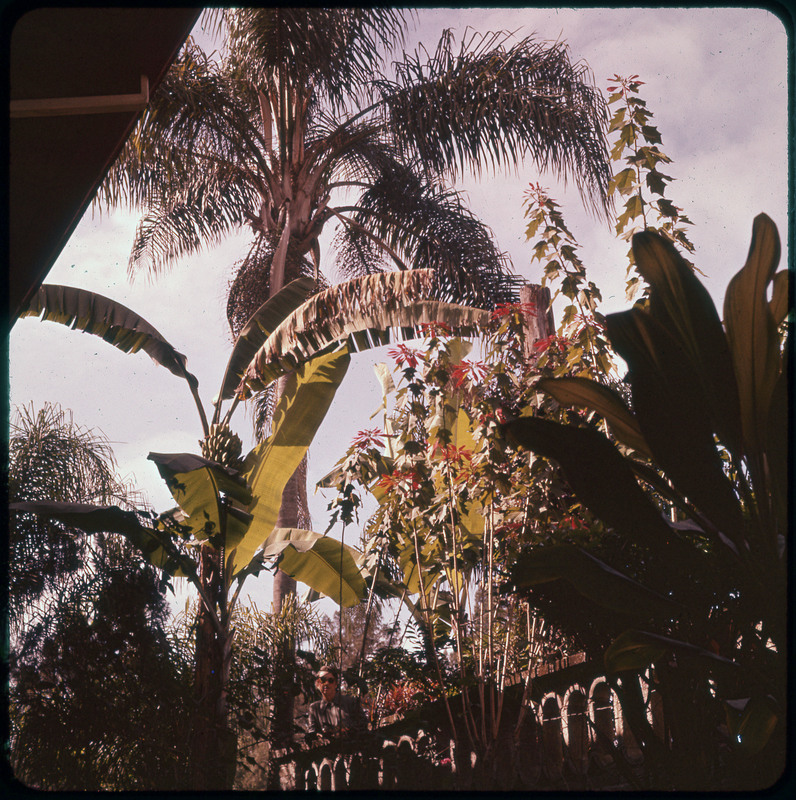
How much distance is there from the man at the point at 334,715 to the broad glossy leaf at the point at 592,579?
1.15m

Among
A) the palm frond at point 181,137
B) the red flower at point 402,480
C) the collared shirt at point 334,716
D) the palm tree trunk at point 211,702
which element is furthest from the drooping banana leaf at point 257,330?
the palm frond at point 181,137

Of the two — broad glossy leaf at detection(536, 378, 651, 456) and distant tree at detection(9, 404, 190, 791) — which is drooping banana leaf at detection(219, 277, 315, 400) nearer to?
distant tree at detection(9, 404, 190, 791)

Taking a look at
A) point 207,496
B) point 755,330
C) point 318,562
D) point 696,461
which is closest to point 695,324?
point 755,330

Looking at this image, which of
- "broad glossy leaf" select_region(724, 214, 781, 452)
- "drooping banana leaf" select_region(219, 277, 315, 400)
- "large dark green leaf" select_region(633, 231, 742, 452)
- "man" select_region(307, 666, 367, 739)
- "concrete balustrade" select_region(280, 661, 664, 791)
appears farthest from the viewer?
"drooping banana leaf" select_region(219, 277, 315, 400)

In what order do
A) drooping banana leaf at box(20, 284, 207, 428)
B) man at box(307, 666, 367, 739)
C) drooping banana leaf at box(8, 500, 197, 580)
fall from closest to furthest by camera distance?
man at box(307, 666, 367, 739) → drooping banana leaf at box(8, 500, 197, 580) → drooping banana leaf at box(20, 284, 207, 428)

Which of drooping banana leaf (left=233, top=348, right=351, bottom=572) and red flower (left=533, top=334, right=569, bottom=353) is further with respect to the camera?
drooping banana leaf (left=233, top=348, right=351, bottom=572)

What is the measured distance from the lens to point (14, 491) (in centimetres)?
467

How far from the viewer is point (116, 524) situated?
3.38 metres

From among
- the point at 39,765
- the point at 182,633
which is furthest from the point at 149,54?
the point at 182,633

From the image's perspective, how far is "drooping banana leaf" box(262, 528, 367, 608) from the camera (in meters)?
4.25

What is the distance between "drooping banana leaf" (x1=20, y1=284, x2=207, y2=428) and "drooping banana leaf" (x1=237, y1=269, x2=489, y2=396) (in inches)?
20.9

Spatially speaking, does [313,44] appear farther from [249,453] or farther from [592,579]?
[592,579]

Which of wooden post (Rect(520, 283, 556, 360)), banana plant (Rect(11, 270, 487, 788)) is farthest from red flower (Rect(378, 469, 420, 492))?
wooden post (Rect(520, 283, 556, 360))

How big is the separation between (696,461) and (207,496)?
8.26 feet
